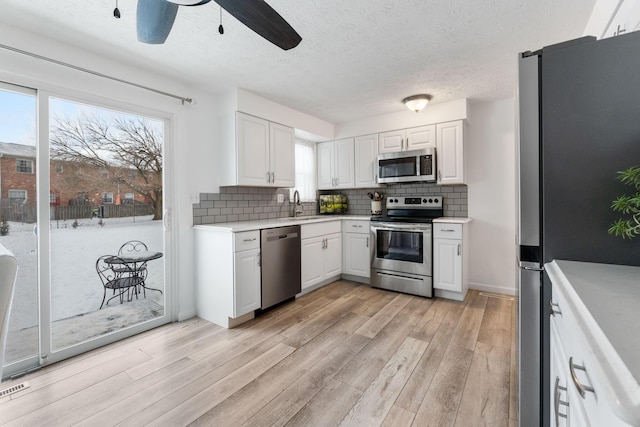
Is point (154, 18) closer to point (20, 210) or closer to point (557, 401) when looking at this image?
point (20, 210)

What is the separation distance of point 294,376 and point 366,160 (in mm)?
2991

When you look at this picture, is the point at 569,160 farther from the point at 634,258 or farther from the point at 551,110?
the point at 634,258

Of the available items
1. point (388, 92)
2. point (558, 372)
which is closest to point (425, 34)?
point (388, 92)

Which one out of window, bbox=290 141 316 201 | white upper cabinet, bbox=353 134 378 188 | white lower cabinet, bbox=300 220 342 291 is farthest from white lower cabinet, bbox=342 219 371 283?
window, bbox=290 141 316 201

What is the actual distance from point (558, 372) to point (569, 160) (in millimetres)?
779

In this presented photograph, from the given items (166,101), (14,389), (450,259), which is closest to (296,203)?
(166,101)

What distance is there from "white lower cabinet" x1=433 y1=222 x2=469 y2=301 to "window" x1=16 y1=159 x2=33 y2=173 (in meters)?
3.67

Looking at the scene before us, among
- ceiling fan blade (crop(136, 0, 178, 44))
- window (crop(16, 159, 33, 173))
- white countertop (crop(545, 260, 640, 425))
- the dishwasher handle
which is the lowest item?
the dishwasher handle

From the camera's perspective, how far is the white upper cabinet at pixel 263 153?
10.0ft

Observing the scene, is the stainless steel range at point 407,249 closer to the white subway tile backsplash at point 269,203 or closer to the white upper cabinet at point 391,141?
the white subway tile backsplash at point 269,203

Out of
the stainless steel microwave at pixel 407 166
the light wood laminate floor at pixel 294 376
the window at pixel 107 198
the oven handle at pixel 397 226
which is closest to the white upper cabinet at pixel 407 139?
the stainless steel microwave at pixel 407 166

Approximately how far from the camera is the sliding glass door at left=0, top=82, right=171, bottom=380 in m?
2.00

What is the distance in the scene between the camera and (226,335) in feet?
8.18

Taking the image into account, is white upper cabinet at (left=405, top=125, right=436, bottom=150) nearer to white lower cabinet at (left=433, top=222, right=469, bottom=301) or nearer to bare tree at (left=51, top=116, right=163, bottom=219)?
white lower cabinet at (left=433, top=222, right=469, bottom=301)
